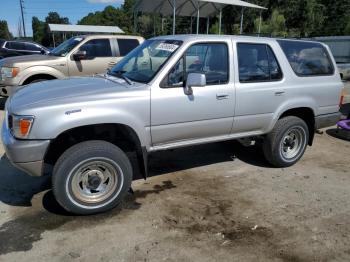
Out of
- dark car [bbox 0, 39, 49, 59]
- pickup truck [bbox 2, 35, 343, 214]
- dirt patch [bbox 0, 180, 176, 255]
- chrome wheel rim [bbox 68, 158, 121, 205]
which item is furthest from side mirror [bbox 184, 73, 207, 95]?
dark car [bbox 0, 39, 49, 59]

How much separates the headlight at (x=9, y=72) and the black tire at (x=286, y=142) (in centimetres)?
596

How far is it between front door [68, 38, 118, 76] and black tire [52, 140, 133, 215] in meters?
5.32

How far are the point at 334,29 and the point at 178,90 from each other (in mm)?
39938

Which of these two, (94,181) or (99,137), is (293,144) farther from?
(94,181)

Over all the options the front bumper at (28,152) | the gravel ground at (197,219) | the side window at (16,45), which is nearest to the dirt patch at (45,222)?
the gravel ground at (197,219)

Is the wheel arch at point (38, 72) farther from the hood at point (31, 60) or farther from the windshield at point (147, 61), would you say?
the windshield at point (147, 61)

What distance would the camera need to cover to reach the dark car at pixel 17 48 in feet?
53.6

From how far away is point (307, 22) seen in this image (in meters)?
38.4

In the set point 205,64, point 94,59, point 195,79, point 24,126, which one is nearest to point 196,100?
point 195,79

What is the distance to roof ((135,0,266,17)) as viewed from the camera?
21.7 m

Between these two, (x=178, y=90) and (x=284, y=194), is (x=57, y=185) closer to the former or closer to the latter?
(x=178, y=90)

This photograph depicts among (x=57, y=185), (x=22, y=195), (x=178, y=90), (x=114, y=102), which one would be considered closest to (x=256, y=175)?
(x=178, y=90)

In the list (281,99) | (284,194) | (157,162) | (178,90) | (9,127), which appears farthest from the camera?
(157,162)

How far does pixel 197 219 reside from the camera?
13.0 feet
